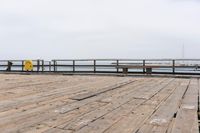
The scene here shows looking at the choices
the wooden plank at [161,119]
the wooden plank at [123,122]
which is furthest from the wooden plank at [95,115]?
the wooden plank at [161,119]

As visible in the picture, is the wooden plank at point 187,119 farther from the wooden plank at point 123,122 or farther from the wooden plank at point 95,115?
the wooden plank at point 95,115

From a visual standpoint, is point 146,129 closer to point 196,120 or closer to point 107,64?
point 196,120

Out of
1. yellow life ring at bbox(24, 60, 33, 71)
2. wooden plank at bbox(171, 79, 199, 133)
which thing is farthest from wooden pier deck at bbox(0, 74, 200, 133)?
yellow life ring at bbox(24, 60, 33, 71)

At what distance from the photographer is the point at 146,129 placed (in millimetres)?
3801

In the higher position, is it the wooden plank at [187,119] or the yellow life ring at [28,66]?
the yellow life ring at [28,66]

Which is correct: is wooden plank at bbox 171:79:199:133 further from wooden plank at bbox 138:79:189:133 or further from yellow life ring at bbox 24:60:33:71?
yellow life ring at bbox 24:60:33:71

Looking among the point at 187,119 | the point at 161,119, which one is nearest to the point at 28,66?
the point at 161,119

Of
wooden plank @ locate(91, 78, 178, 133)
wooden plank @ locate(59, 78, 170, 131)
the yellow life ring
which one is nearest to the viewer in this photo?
wooden plank @ locate(91, 78, 178, 133)

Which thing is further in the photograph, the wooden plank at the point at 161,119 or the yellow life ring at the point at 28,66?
the yellow life ring at the point at 28,66

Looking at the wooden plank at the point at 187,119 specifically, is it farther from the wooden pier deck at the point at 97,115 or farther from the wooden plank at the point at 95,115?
the wooden plank at the point at 95,115

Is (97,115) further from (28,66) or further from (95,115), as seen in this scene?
(28,66)

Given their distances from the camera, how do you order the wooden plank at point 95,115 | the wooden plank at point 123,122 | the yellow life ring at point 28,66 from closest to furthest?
the wooden plank at point 123,122 → the wooden plank at point 95,115 → the yellow life ring at point 28,66

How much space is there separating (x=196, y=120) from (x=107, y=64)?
16162 millimetres

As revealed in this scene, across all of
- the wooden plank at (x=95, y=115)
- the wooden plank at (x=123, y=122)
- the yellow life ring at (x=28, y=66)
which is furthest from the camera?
the yellow life ring at (x=28, y=66)
